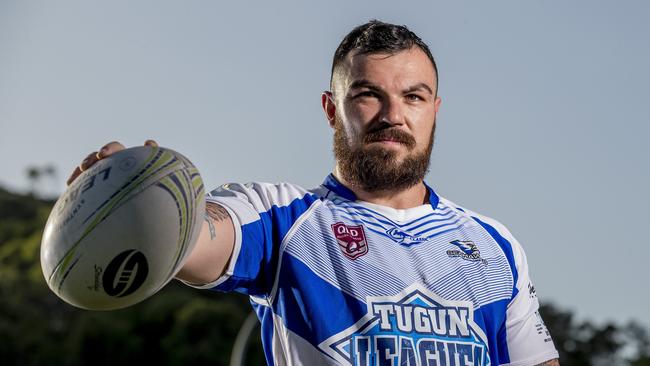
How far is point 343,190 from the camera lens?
442 cm

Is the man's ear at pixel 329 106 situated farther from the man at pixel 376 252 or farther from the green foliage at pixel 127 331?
the green foliage at pixel 127 331

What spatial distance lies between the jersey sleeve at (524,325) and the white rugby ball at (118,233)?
173cm

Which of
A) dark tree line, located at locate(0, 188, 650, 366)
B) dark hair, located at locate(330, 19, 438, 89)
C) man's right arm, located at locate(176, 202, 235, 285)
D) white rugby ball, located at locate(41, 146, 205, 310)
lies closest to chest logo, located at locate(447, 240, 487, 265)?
dark hair, located at locate(330, 19, 438, 89)

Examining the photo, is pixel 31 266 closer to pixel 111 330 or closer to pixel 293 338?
pixel 111 330

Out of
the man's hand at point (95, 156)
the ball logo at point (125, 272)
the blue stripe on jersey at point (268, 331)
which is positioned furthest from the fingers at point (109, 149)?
the blue stripe on jersey at point (268, 331)

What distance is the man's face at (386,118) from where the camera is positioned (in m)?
4.27

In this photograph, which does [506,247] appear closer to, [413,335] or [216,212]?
[413,335]

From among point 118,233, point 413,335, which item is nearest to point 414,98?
point 413,335

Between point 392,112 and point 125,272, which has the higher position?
point 392,112

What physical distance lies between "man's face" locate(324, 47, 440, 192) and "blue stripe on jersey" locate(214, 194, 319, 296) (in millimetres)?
405

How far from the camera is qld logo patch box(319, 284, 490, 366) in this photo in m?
3.85

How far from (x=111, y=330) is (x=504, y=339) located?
50.7 m

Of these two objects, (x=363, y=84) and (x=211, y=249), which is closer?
(x=211, y=249)

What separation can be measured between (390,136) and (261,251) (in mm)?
810
